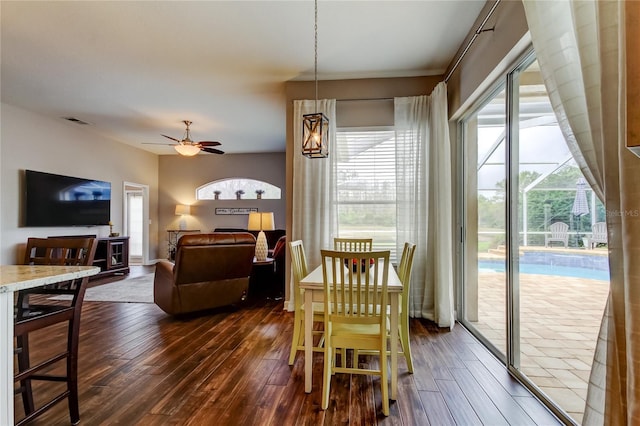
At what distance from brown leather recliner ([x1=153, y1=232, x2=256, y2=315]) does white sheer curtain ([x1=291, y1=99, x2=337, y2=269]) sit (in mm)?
714

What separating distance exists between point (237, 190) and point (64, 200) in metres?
3.57

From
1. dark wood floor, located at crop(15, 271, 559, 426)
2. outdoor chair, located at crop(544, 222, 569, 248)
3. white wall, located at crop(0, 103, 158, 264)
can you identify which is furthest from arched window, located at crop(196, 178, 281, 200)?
outdoor chair, located at crop(544, 222, 569, 248)

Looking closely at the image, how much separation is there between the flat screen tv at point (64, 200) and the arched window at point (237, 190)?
2.25 metres

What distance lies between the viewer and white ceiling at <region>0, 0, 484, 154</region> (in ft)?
8.69

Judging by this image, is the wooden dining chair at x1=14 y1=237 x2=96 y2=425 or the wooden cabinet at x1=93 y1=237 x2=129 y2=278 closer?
the wooden dining chair at x1=14 y1=237 x2=96 y2=425

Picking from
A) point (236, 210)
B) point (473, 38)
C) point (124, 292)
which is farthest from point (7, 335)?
point (236, 210)

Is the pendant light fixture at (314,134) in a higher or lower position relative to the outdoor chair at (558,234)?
higher

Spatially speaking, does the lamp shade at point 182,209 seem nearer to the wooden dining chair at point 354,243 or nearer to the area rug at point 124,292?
the area rug at point 124,292

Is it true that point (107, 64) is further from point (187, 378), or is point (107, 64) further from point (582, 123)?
point (582, 123)

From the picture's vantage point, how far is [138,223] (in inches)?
334

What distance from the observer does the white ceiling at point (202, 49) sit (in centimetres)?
265

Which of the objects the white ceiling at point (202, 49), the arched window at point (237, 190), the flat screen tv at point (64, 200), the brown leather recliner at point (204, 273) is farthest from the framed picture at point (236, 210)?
the brown leather recliner at point (204, 273)

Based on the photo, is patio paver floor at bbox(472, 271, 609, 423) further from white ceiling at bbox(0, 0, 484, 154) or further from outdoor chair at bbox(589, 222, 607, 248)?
white ceiling at bbox(0, 0, 484, 154)

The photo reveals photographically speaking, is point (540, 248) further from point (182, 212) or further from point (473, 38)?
point (182, 212)
